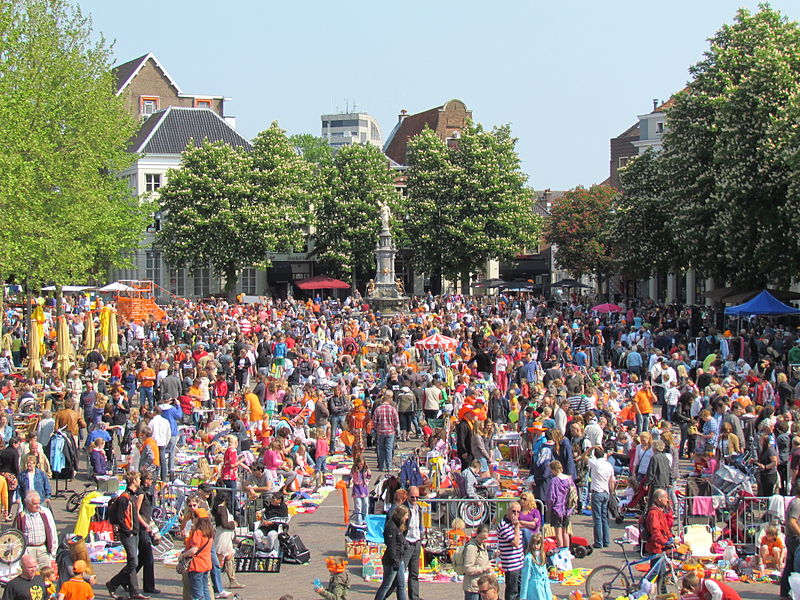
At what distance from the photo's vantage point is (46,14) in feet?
140

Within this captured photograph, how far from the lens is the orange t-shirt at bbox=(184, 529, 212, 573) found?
38.1ft

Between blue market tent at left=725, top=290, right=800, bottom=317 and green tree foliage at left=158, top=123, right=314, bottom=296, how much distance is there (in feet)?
104

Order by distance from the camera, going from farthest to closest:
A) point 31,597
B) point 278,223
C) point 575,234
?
point 575,234 < point 278,223 < point 31,597

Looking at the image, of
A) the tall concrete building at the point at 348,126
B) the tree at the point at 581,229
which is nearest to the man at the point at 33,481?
the tree at the point at 581,229

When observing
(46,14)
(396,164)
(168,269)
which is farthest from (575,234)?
A: (46,14)

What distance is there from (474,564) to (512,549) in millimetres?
821

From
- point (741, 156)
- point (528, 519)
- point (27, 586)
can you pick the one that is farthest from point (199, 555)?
point (741, 156)

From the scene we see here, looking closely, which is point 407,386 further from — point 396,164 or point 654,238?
point 396,164

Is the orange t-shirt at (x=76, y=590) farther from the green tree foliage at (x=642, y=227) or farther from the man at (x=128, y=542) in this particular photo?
the green tree foliage at (x=642, y=227)

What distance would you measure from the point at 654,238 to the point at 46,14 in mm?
29391

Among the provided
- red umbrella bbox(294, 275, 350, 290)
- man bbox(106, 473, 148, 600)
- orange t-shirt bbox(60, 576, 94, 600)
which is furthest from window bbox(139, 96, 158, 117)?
orange t-shirt bbox(60, 576, 94, 600)

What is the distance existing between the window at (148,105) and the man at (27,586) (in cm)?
6948

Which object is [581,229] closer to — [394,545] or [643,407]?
[643,407]

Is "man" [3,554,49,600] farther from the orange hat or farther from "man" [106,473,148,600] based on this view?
"man" [106,473,148,600]
